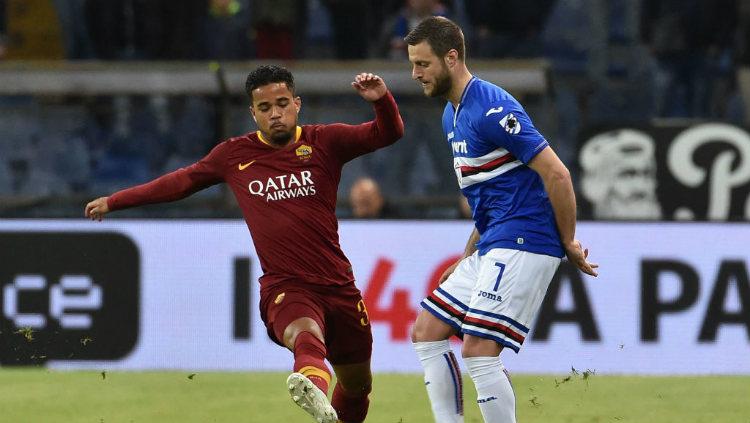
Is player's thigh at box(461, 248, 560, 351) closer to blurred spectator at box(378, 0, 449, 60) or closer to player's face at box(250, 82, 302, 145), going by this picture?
player's face at box(250, 82, 302, 145)

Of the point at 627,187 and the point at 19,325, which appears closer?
the point at 19,325

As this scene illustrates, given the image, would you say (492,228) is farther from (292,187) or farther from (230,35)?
(230,35)

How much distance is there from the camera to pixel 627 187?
12930 millimetres

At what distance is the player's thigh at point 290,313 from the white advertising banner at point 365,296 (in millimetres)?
3880

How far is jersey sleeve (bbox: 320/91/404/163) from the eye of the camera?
6805mm

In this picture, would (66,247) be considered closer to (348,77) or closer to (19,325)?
(19,325)

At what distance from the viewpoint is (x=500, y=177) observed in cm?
648

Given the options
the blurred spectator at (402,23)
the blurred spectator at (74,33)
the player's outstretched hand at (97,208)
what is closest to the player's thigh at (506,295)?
the player's outstretched hand at (97,208)

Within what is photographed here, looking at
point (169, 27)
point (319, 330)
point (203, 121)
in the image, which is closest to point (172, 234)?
point (203, 121)

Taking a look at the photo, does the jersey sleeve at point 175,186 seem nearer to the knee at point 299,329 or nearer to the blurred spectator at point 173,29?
the knee at point 299,329

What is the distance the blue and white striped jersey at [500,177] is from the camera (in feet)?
20.9

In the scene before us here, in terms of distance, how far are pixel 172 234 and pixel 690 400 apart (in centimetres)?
411

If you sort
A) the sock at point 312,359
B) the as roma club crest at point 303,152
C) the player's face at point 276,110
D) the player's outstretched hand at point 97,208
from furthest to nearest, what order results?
the player's outstretched hand at point 97,208 < the as roma club crest at point 303,152 < the player's face at point 276,110 < the sock at point 312,359

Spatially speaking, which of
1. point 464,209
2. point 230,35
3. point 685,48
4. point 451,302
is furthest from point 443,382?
point 230,35
